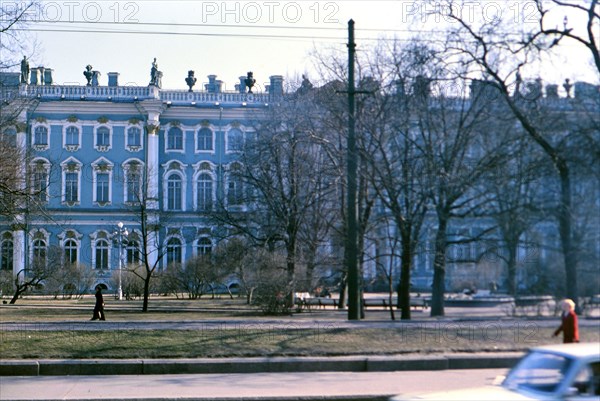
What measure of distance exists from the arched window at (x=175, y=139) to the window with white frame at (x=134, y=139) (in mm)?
2459

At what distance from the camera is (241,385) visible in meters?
14.7

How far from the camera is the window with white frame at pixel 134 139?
61.6 metres

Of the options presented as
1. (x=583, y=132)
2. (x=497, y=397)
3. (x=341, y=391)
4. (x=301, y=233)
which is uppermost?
(x=583, y=132)

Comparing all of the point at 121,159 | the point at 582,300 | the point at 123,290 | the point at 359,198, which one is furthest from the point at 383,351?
the point at 121,159

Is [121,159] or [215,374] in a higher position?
[121,159]

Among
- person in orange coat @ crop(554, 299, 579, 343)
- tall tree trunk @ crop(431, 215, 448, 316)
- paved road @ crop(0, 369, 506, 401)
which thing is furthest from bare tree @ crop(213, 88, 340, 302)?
person in orange coat @ crop(554, 299, 579, 343)

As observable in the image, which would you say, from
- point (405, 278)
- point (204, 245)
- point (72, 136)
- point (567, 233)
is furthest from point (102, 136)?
point (567, 233)

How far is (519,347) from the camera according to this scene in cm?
1838

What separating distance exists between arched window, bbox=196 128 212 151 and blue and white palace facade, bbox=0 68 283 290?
0.08 metres

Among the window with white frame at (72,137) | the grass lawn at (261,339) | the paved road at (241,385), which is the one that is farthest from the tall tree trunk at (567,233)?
the window with white frame at (72,137)

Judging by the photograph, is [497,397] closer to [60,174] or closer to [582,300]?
[582,300]

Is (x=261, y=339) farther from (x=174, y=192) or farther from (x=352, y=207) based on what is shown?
(x=174, y=192)

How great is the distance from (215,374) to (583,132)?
15853 millimetres

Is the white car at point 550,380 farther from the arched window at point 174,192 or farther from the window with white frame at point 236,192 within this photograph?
the arched window at point 174,192
